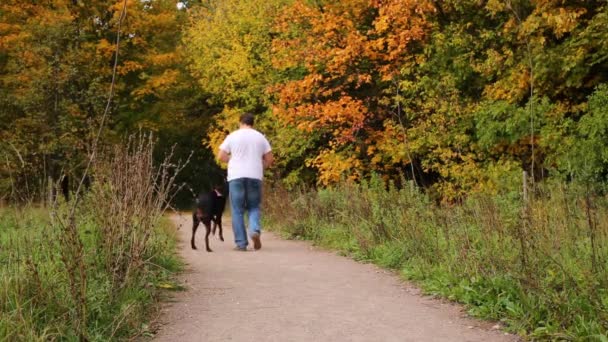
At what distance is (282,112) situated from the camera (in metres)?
17.8

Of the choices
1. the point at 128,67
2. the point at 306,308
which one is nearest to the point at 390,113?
the point at 306,308

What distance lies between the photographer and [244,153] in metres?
9.95

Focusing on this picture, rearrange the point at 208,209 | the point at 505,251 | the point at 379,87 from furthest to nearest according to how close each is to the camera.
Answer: the point at 379,87, the point at 208,209, the point at 505,251

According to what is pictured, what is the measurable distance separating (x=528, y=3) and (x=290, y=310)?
11385mm

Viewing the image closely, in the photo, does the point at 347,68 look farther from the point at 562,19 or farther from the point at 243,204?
the point at 243,204

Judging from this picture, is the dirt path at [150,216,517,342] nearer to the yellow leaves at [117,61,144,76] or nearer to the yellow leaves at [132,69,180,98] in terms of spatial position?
the yellow leaves at [132,69,180,98]

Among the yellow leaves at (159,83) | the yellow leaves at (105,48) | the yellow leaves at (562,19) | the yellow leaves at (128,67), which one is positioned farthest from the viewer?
the yellow leaves at (159,83)

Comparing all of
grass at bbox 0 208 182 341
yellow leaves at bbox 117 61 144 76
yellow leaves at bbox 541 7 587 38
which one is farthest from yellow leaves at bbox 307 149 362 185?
yellow leaves at bbox 117 61 144 76

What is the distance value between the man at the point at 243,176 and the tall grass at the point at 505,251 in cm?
132

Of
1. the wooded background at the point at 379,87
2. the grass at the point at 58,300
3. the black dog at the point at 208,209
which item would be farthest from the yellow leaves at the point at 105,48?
the grass at the point at 58,300

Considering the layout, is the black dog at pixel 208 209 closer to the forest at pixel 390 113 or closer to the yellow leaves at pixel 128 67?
the forest at pixel 390 113

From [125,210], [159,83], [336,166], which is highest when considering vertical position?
[159,83]

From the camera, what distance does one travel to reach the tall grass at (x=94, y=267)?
171 inches

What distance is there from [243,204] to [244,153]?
2.41 ft
